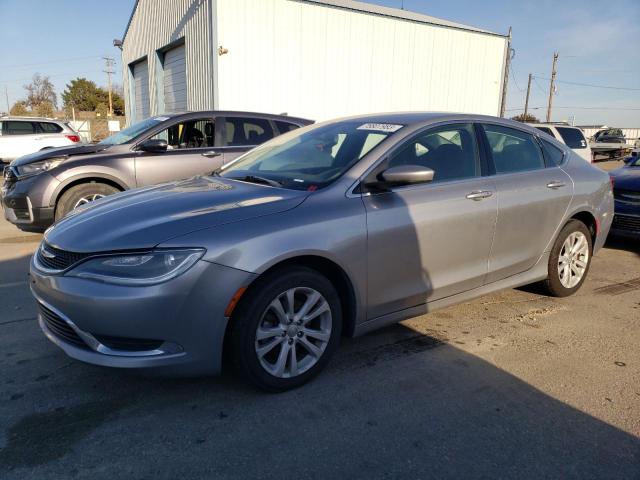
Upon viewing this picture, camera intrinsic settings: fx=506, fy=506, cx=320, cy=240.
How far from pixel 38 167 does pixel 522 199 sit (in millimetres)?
5548

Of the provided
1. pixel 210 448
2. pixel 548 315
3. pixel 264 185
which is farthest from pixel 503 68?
pixel 210 448

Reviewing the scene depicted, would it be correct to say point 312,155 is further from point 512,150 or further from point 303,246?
point 512,150

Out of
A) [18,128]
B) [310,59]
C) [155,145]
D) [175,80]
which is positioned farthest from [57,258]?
[175,80]

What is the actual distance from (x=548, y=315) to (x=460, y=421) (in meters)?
1.98

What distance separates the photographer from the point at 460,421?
8.77 feet

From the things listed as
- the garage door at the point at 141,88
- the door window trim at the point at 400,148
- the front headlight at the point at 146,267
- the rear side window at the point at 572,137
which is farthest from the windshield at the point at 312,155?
the garage door at the point at 141,88

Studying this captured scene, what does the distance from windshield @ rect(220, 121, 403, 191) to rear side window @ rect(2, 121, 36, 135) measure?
14993 millimetres

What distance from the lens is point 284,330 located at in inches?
111

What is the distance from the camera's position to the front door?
10.3 ft

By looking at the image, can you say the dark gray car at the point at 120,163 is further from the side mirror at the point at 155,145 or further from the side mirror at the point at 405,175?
the side mirror at the point at 405,175

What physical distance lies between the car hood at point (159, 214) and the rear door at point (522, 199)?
1.73m

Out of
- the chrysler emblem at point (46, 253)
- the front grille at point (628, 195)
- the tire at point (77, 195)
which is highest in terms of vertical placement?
the front grille at point (628, 195)

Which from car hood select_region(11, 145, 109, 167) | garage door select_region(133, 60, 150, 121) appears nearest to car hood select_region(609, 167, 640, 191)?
car hood select_region(11, 145, 109, 167)

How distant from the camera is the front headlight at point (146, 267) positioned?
2471 mm
